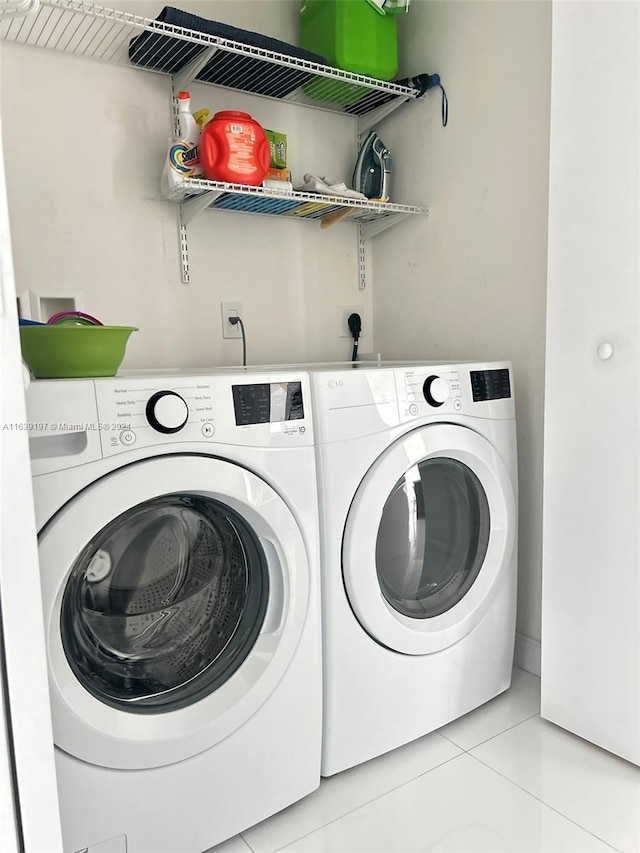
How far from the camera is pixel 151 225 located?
5.87 ft

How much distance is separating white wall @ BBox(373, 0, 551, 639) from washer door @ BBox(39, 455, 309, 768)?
0.85m

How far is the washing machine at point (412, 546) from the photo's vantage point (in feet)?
4.26

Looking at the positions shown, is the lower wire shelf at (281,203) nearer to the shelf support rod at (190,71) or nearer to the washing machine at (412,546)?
the shelf support rod at (190,71)

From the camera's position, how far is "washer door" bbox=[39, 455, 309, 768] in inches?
39.7

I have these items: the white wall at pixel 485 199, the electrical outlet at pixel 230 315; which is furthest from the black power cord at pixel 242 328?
the white wall at pixel 485 199

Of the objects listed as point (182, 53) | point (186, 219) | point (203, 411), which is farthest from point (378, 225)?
point (203, 411)

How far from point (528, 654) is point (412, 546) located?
2.00 feet

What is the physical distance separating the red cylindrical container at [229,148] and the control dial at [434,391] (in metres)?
0.72

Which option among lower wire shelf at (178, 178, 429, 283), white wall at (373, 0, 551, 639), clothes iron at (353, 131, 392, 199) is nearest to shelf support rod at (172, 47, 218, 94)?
lower wire shelf at (178, 178, 429, 283)

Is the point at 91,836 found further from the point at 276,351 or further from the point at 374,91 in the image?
the point at 374,91

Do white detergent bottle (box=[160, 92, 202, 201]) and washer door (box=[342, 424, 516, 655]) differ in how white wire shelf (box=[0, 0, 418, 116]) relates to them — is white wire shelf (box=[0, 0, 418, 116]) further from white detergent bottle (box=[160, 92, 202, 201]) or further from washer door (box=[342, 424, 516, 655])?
washer door (box=[342, 424, 516, 655])

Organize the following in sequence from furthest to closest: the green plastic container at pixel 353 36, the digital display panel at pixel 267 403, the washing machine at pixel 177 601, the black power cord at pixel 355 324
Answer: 1. the black power cord at pixel 355 324
2. the green plastic container at pixel 353 36
3. the digital display panel at pixel 267 403
4. the washing machine at pixel 177 601

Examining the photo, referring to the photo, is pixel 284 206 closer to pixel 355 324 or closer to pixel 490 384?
pixel 355 324

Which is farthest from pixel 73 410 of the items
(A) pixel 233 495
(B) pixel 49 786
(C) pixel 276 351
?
(C) pixel 276 351
